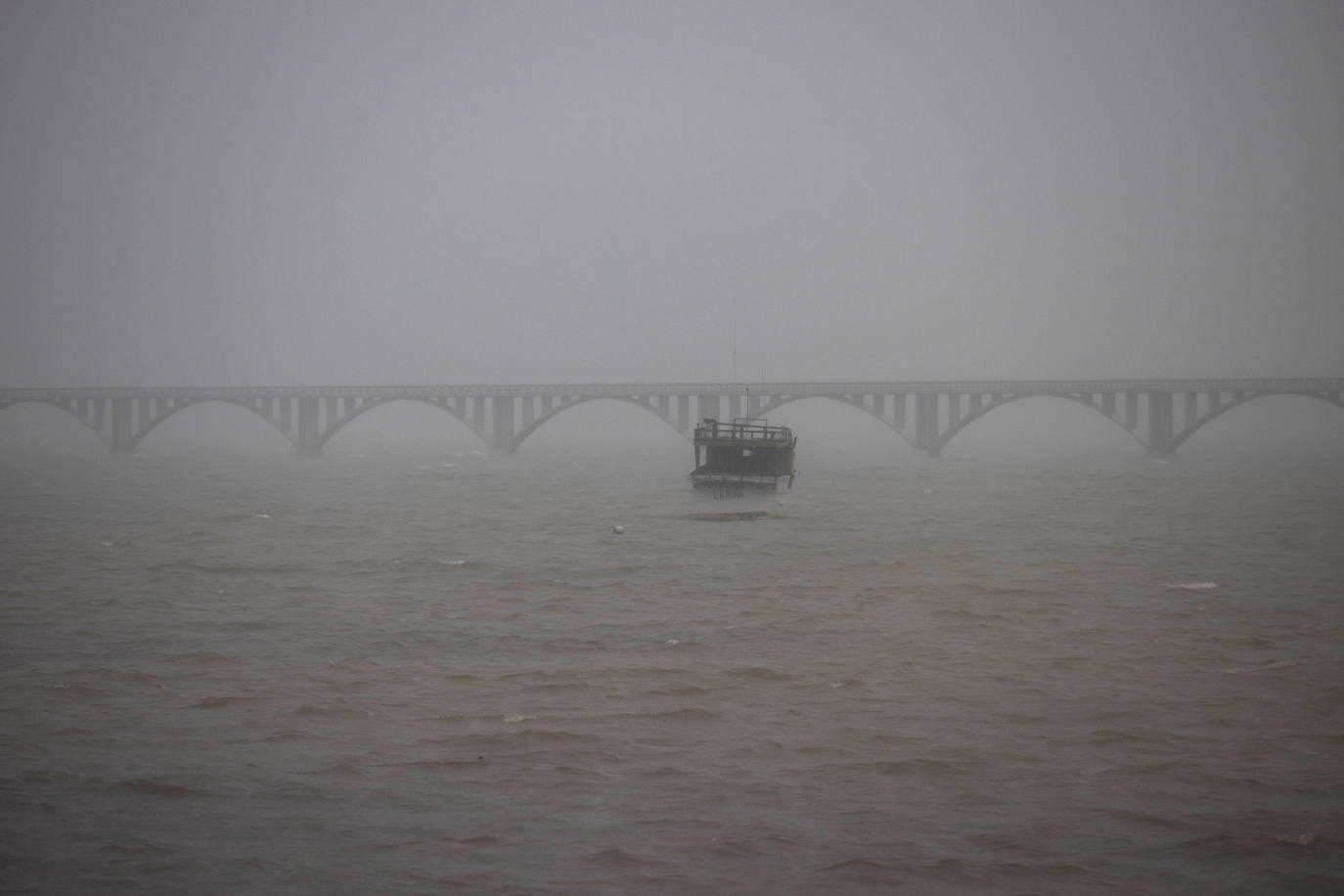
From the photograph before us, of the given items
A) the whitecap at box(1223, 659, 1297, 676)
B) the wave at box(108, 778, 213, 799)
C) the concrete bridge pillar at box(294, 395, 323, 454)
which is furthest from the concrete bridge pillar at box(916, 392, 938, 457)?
the wave at box(108, 778, 213, 799)

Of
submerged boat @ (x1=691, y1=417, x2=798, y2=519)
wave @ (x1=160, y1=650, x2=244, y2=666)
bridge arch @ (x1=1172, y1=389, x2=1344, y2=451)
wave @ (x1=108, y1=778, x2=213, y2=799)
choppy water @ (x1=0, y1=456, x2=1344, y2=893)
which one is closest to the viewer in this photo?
choppy water @ (x1=0, y1=456, x2=1344, y2=893)

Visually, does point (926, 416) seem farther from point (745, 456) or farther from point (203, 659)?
point (203, 659)

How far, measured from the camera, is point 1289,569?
35.2 m

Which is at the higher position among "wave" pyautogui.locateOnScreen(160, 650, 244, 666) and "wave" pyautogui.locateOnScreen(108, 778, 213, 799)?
"wave" pyautogui.locateOnScreen(108, 778, 213, 799)

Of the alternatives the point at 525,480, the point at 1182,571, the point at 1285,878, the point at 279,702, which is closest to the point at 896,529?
the point at 1182,571

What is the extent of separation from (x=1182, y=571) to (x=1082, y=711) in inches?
798

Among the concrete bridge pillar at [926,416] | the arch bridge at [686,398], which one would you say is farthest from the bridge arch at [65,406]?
the concrete bridge pillar at [926,416]

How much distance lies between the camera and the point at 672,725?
15.9 m

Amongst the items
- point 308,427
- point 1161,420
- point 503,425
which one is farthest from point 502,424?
point 1161,420

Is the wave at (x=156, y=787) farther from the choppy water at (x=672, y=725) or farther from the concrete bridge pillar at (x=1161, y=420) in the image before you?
the concrete bridge pillar at (x=1161, y=420)

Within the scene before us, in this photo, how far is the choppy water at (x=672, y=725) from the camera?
36.6 feet

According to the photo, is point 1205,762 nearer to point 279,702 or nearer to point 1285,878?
point 1285,878

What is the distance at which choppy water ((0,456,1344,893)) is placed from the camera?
11.1 meters

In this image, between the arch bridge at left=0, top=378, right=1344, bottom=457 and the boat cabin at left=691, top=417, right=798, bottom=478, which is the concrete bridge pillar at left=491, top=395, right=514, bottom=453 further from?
the boat cabin at left=691, top=417, right=798, bottom=478
